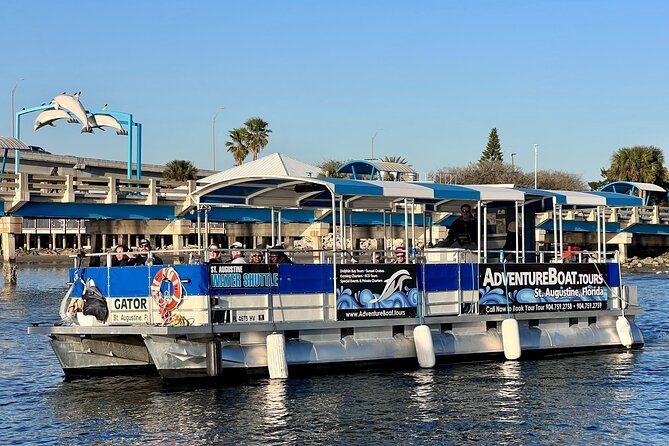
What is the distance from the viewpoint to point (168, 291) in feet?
63.1

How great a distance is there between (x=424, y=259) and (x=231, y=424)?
6.70m

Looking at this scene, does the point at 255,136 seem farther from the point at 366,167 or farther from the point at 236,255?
the point at 236,255

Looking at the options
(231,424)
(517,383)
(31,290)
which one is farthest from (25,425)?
(31,290)

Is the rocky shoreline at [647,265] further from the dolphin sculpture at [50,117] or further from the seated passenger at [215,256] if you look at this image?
the seated passenger at [215,256]

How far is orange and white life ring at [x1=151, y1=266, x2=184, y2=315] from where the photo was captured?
62.7 feet

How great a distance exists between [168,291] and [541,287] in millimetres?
8655

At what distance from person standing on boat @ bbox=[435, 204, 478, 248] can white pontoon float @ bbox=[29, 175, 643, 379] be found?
159mm

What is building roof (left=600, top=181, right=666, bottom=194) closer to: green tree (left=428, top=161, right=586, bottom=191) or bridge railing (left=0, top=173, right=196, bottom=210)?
green tree (left=428, top=161, right=586, bottom=191)

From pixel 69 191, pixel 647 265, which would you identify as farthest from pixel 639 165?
pixel 69 191

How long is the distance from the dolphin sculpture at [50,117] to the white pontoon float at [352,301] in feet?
167

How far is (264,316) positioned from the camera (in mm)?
19672

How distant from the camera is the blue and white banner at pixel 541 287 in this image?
22469mm

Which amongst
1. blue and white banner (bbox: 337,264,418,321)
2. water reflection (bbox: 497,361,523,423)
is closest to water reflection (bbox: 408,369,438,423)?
water reflection (bbox: 497,361,523,423)

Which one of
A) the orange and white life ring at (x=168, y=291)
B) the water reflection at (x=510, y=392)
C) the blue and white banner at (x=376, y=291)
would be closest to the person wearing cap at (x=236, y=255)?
the orange and white life ring at (x=168, y=291)
